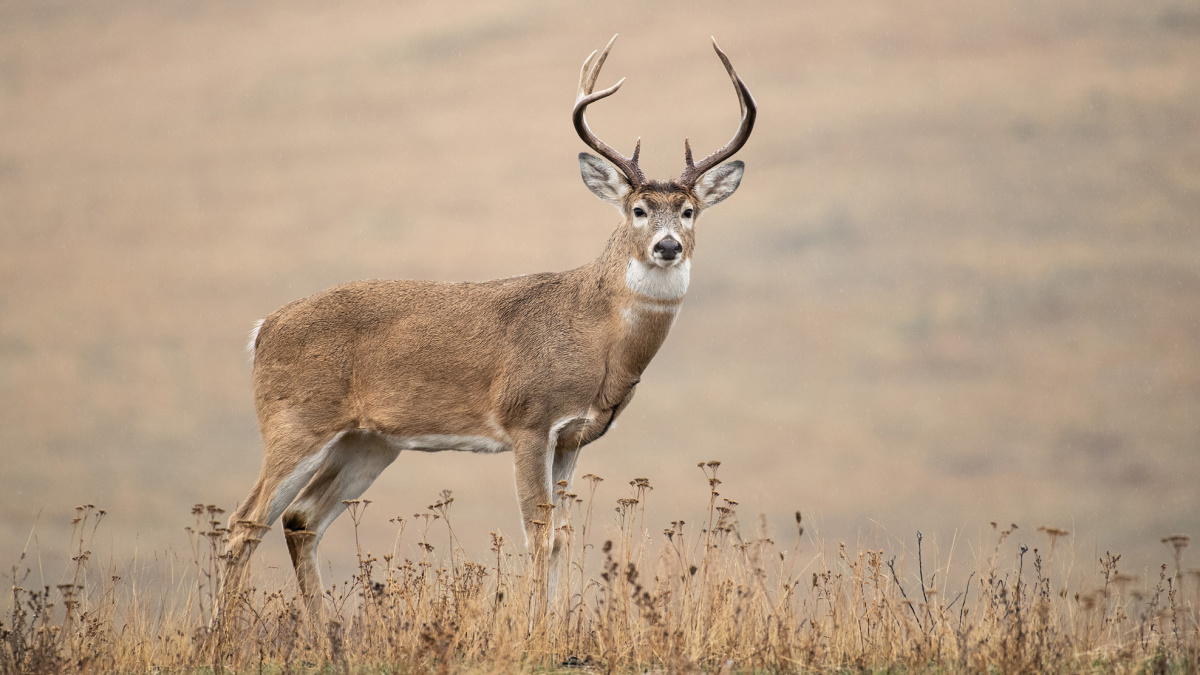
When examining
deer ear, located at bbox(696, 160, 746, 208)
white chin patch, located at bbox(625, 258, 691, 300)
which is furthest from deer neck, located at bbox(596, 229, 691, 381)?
deer ear, located at bbox(696, 160, 746, 208)

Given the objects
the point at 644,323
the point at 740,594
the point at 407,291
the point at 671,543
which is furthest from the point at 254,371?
the point at 740,594

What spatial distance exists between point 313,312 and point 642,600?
14.9 feet

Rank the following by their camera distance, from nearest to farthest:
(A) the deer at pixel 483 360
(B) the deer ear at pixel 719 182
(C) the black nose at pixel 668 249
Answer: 1. (C) the black nose at pixel 668 249
2. (A) the deer at pixel 483 360
3. (B) the deer ear at pixel 719 182

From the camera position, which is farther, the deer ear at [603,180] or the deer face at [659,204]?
the deer ear at [603,180]

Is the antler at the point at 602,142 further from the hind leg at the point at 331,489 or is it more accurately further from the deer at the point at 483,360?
the hind leg at the point at 331,489

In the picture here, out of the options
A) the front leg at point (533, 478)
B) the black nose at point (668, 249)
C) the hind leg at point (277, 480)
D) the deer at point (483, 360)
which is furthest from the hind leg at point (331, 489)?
the black nose at point (668, 249)

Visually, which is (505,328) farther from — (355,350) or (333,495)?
(333,495)

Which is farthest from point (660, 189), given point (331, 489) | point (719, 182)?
point (331, 489)

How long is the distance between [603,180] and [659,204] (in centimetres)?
68

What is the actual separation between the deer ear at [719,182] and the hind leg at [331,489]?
139 inches

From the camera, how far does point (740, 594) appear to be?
7309 mm

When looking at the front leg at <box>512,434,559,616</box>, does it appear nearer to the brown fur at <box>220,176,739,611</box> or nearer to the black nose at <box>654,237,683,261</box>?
the brown fur at <box>220,176,739,611</box>

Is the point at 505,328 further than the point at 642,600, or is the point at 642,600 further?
the point at 505,328

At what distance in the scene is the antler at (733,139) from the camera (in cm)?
995
